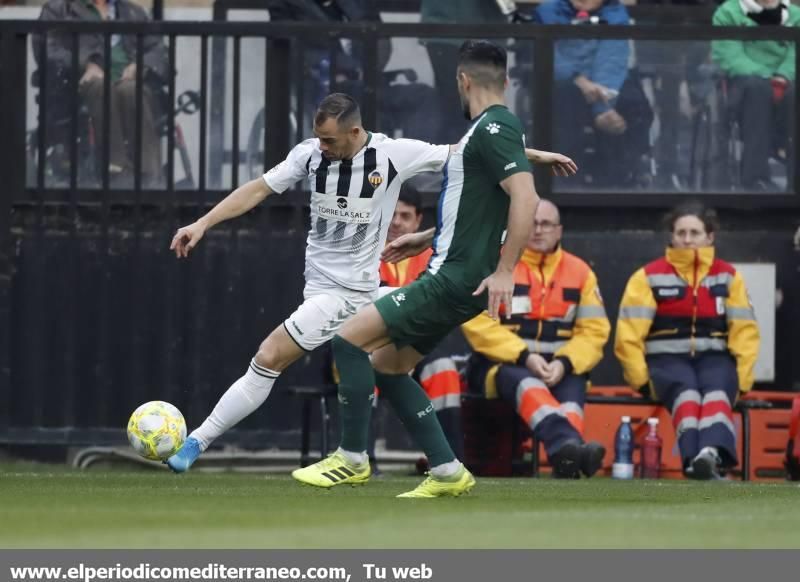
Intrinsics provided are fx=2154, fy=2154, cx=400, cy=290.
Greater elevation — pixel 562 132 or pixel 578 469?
pixel 562 132

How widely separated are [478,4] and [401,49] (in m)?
0.80

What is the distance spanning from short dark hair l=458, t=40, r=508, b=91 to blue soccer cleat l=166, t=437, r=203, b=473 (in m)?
2.50

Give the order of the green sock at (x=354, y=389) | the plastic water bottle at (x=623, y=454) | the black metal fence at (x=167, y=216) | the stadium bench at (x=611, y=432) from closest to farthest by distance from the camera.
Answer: the green sock at (x=354, y=389), the plastic water bottle at (x=623, y=454), the stadium bench at (x=611, y=432), the black metal fence at (x=167, y=216)

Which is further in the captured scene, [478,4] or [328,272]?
[478,4]

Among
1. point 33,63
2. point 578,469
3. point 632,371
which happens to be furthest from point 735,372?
point 33,63

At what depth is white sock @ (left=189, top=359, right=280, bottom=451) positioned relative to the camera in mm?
11078

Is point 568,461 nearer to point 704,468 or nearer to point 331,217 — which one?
point 704,468

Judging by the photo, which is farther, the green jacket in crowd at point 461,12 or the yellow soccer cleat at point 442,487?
the green jacket in crowd at point 461,12

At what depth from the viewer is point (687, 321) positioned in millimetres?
13633

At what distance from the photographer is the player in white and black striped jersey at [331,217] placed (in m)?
10.9

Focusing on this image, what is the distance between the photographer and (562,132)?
14.6 meters

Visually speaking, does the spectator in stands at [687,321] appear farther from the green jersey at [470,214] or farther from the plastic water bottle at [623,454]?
the green jersey at [470,214]

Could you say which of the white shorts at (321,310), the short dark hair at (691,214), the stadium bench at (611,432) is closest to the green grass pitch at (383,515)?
the white shorts at (321,310)
